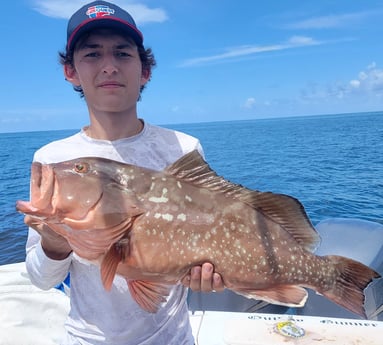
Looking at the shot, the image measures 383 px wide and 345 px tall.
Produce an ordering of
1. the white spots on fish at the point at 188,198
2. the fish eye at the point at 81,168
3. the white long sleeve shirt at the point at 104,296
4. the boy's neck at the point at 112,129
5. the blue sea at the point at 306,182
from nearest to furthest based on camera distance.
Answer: the fish eye at the point at 81,168 → the white spots on fish at the point at 188,198 → the white long sleeve shirt at the point at 104,296 → the boy's neck at the point at 112,129 → the blue sea at the point at 306,182

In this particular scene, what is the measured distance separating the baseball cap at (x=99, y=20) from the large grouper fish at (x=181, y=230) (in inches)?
39.1

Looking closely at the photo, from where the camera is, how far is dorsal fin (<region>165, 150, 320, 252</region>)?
2.71 meters

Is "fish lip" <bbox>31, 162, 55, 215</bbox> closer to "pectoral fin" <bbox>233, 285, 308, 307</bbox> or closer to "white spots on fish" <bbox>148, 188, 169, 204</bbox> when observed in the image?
"white spots on fish" <bbox>148, 188, 169, 204</bbox>

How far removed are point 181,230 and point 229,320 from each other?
98.0 inches

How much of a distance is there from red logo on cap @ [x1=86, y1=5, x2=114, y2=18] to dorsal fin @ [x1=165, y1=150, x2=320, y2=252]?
1.22 m

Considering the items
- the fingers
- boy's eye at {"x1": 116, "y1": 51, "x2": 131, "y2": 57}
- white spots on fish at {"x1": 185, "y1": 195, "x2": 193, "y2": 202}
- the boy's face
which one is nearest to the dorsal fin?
white spots on fish at {"x1": 185, "y1": 195, "x2": 193, "y2": 202}

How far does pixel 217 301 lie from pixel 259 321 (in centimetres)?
100

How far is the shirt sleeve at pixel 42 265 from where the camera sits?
266 cm

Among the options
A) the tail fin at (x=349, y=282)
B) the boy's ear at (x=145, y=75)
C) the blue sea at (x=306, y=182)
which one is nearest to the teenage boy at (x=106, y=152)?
the boy's ear at (x=145, y=75)

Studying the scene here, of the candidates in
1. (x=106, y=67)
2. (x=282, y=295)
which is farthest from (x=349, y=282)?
(x=106, y=67)

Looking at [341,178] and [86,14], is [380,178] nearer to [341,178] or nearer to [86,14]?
[341,178]

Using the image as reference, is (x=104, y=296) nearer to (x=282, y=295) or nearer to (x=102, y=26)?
(x=282, y=295)

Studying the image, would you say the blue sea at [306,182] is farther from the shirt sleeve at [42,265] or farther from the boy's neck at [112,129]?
the boy's neck at [112,129]

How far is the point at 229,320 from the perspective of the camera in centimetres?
455
